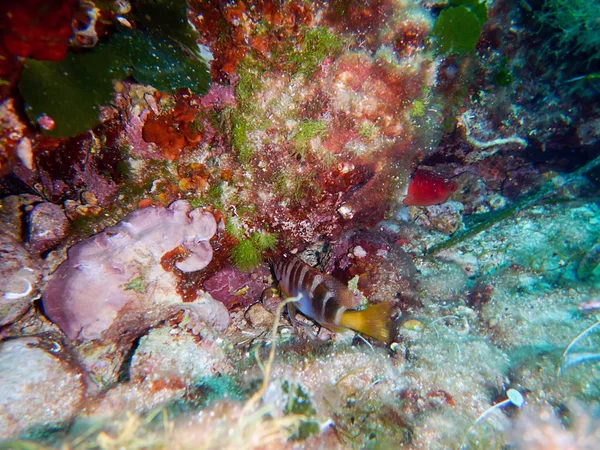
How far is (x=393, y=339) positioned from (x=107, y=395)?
3014 mm

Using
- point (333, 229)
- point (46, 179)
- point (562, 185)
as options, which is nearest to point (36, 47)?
point (46, 179)

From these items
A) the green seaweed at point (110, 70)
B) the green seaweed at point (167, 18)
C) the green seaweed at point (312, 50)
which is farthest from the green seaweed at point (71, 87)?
the green seaweed at point (312, 50)

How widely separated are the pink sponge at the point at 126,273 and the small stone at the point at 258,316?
139 centimetres

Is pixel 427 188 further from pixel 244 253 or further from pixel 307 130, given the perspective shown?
pixel 244 253

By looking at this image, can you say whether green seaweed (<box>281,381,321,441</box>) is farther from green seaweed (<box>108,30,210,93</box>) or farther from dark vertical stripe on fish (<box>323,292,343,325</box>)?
green seaweed (<box>108,30,210,93</box>)

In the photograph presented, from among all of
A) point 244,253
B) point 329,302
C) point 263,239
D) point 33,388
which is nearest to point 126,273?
point 33,388

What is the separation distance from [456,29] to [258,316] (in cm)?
470

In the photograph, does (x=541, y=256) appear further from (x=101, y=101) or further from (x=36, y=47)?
(x=36, y=47)

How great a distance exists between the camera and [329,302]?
3.57 meters

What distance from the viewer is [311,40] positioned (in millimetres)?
3076

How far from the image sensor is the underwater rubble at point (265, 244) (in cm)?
243

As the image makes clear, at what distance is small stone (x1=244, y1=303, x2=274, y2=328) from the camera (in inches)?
172

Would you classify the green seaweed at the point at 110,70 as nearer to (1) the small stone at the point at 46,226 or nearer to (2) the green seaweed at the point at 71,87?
(2) the green seaweed at the point at 71,87

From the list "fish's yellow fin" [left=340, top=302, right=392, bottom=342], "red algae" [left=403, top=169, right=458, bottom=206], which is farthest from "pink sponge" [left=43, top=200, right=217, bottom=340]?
"red algae" [left=403, top=169, right=458, bottom=206]
